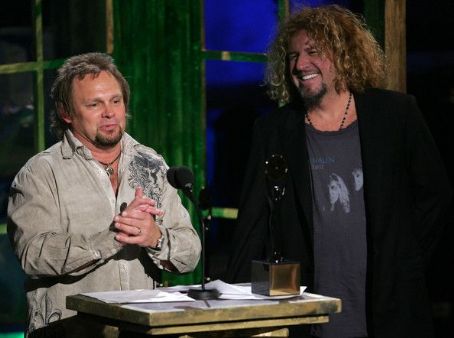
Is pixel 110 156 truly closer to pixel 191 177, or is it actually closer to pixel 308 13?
pixel 191 177

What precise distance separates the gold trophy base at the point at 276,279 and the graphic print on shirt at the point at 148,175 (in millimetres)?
691

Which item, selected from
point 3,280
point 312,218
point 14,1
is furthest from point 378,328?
point 14,1

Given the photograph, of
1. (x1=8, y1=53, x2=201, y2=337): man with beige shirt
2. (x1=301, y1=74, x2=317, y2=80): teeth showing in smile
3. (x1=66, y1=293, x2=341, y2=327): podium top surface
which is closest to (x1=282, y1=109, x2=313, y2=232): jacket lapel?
(x1=301, y1=74, x2=317, y2=80): teeth showing in smile

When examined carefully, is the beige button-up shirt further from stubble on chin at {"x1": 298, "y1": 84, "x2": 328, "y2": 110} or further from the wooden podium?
stubble on chin at {"x1": 298, "y1": 84, "x2": 328, "y2": 110}

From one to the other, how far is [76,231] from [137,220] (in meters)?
0.27

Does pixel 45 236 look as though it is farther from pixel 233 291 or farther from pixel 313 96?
pixel 313 96

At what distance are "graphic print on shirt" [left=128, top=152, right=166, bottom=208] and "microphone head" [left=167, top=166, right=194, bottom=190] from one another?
0.54m

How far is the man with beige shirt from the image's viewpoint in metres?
3.97

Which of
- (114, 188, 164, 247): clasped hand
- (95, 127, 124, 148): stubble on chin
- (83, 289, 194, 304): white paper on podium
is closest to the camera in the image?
(83, 289, 194, 304): white paper on podium

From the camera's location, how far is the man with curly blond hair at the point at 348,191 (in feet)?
14.0

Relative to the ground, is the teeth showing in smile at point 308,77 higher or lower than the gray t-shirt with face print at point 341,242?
higher

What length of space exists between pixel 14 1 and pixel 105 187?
140 cm

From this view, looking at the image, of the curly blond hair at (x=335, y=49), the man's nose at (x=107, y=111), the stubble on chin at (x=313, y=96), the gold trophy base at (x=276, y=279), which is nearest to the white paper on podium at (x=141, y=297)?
the gold trophy base at (x=276, y=279)

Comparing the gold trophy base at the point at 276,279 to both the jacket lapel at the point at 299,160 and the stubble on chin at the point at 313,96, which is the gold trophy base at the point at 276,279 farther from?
the stubble on chin at the point at 313,96
